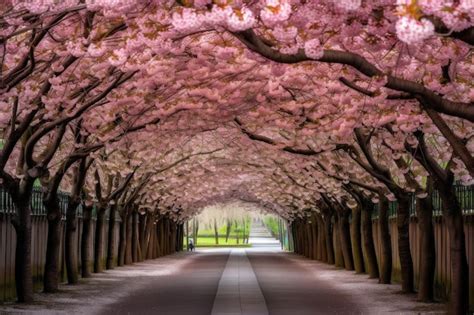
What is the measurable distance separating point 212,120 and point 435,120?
1118cm

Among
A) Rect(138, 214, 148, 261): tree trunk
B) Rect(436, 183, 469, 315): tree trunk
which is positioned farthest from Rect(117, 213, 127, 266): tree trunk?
Rect(436, 183, 469, 315): tree trunk

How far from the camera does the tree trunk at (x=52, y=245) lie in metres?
27.1

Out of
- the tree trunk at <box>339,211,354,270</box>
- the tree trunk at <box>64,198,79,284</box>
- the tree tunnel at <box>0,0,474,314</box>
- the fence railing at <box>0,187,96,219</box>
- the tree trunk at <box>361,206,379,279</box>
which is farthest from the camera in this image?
the tree trunk at <box>339,211,354,270</box>

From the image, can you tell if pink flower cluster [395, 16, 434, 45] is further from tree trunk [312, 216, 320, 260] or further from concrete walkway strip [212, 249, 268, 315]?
tree trunk [312, 216, 320, 260]

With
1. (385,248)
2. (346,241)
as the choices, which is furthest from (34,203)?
(346,241)

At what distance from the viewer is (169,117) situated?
24.9m

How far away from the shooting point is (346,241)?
44531mm

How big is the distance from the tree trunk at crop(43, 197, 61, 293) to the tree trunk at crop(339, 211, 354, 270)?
760 inches

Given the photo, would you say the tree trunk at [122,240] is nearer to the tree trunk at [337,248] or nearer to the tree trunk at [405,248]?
the tree trunk at [337,248]

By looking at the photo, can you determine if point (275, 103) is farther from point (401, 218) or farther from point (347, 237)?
point (347, 237)

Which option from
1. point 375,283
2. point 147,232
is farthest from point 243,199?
Result: point 375,283

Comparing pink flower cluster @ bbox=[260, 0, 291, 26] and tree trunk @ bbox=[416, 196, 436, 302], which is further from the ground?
pink flower cluster @ bbox=[260, 0, 291, 26]

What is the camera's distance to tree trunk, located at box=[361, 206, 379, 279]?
35.1 m

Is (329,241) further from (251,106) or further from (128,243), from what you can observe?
(251,106)
